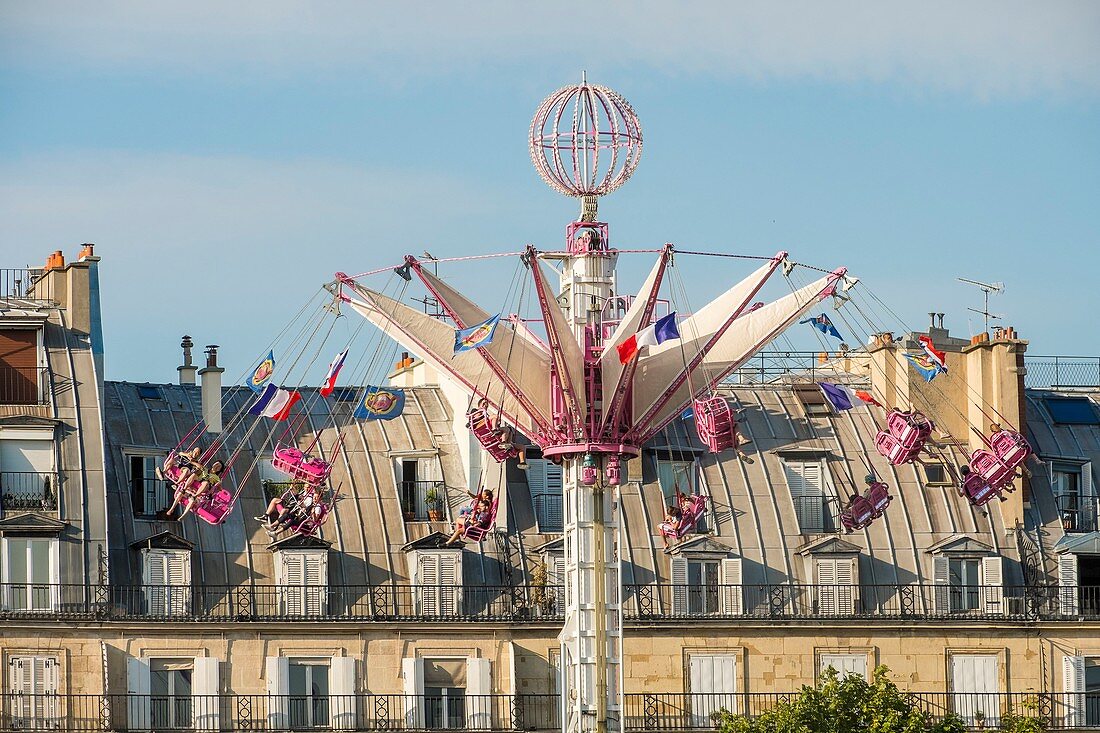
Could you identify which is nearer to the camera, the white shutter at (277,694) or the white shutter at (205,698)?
the white shutter at (205,698)

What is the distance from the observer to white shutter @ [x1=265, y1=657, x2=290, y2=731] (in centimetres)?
11819

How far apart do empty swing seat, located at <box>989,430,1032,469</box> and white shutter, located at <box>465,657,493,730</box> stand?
18501 millimetres

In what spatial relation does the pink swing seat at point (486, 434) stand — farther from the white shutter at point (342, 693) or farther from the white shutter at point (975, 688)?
the white shutter at point (975, 688)

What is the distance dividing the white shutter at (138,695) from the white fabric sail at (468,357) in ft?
57.0

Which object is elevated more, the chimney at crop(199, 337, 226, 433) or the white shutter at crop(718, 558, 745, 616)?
the chimney at crop(199, 337, 226, 433)

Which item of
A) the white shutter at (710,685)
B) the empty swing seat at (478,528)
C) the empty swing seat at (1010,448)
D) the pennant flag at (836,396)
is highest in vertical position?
the pennant flag at (836,396)

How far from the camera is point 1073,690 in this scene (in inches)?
4850

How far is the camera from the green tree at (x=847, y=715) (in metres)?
111

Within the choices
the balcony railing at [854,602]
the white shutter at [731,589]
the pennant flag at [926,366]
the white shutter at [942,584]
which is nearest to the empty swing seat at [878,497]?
the balcony railing at [854,602]

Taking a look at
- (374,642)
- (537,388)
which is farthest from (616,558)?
(374,642)

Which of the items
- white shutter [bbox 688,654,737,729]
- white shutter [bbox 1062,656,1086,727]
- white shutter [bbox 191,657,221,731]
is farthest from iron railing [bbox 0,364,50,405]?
white shutter [bbox 1062,656,1086,727]

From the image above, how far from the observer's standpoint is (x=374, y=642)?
119812mm

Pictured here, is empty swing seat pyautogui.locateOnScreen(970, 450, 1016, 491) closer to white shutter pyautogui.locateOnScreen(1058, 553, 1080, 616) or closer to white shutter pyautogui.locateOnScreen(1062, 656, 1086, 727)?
white shutter pyautogui.locateOnScreen(1058, 553, 1080, 616)

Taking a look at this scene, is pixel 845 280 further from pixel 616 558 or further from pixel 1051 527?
pixel 1051 527
